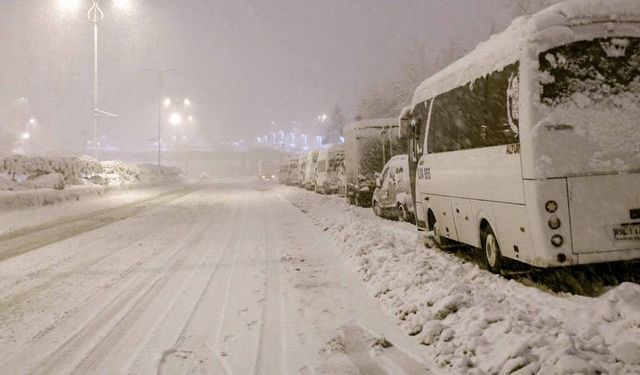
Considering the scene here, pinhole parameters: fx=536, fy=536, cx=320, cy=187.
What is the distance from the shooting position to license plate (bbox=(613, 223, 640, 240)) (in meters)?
6.57

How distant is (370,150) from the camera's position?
78.3ft

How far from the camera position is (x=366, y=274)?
879 centimetres

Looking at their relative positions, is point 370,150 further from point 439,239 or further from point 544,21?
point 544,21

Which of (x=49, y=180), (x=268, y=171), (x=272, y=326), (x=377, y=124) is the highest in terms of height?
(x=377, y=124)

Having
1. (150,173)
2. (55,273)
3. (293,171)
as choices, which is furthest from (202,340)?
(150,173)

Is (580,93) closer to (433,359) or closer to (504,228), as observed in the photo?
(504,228)

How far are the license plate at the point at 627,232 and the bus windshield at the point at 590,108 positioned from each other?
0.69m

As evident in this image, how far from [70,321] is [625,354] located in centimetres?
584

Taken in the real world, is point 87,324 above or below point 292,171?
below

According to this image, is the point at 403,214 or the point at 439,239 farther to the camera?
the point at 403,214

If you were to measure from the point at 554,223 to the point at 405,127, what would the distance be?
6.42 m

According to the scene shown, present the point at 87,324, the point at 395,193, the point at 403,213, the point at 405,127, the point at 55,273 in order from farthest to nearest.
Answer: the point at 395,193 → the point at 403,213 → the point at 405,127 → the point at 55,273 → the point at 87,324

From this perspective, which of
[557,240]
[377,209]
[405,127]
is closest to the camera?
[557,240]

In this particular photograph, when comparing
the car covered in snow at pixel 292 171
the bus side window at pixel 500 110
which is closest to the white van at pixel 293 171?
the car covered in snow at pixel 292 171
